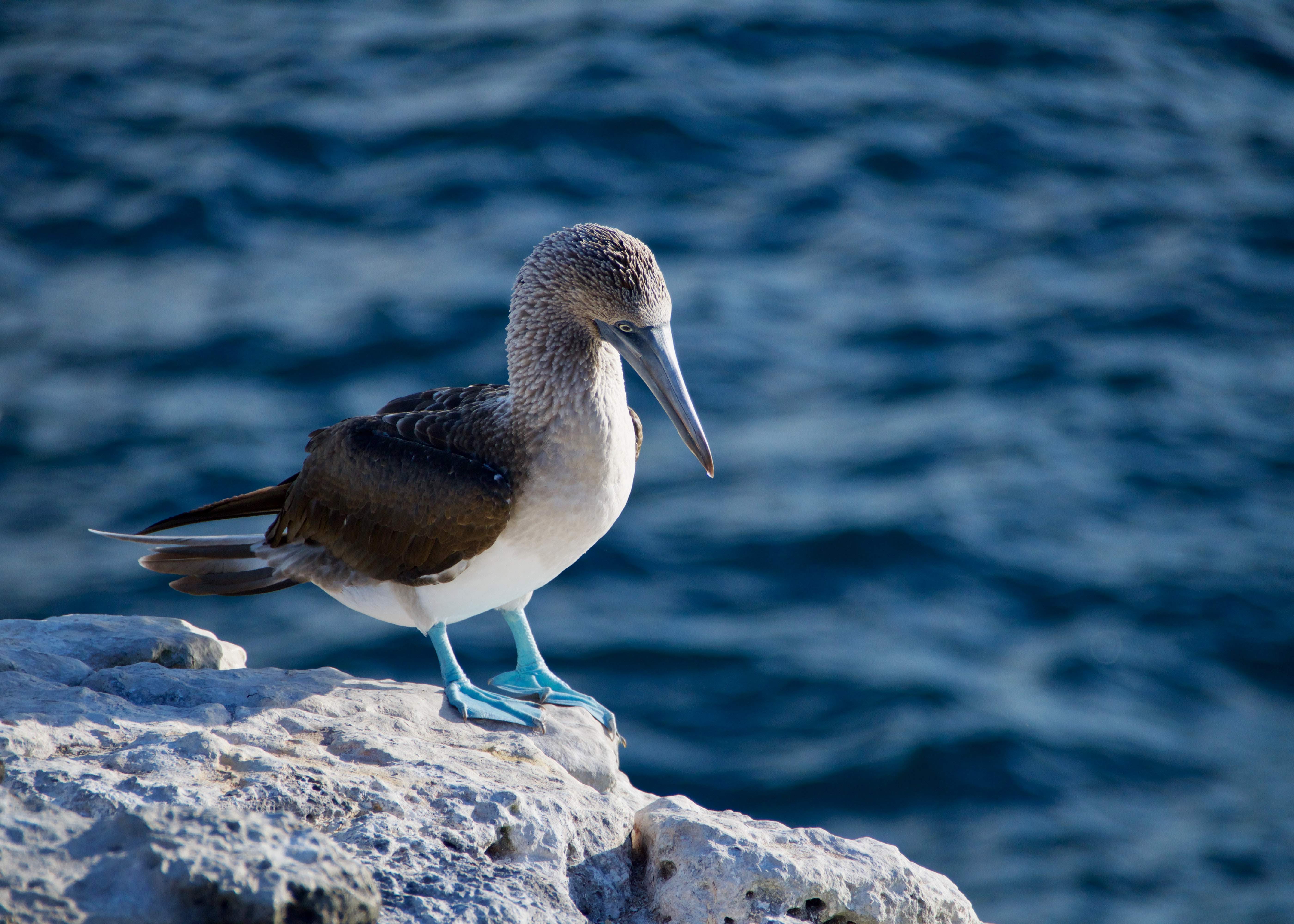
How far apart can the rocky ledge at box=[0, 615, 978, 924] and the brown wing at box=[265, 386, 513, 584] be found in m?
0.63

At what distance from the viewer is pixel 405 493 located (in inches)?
198

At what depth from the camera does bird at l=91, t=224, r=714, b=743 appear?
4.86 metres

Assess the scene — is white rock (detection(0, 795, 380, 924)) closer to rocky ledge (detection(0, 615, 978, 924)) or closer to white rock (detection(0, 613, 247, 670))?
rocky ledge (detection(0, 615, 978, 924))

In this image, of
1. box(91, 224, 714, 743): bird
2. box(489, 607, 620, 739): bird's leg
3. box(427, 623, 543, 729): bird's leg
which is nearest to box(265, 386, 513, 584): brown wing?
box(91, 224, 714, 743): bird

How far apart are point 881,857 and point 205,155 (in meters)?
11.8

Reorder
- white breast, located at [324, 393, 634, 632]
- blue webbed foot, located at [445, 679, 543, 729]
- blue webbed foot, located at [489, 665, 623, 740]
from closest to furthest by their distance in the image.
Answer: white breast, located at [324, 393, 634, 632]
blue webbed foot, located at [445, 679, 543, 729]
blue webbed foot, located at [489, 665, 623, 740]

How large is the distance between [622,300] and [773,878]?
7.65 feet

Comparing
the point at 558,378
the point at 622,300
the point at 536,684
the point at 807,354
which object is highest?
the point at 622,300

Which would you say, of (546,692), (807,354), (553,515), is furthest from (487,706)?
(807,354)

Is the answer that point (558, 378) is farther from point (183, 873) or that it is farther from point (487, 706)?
point (183, 873)

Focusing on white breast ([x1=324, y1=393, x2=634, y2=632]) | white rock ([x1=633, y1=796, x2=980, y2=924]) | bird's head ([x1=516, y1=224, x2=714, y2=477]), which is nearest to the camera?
white rock ([x1=633, y1=796, x2=980, y2=924])

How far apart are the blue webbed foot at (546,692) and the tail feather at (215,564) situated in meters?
1.13

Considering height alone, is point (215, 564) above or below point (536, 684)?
above

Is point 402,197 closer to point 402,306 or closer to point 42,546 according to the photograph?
point 402,306
